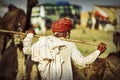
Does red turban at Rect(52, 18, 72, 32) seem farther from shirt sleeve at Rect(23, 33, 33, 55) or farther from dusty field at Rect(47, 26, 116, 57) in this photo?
shirt sleeve at Rect(23, 33, 33, 55)

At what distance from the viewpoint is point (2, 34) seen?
392 cm

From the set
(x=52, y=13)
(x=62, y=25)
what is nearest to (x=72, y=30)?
(x=62, y=25)

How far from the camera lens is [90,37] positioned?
3.95m

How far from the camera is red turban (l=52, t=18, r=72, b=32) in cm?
390

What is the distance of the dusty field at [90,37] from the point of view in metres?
3.88

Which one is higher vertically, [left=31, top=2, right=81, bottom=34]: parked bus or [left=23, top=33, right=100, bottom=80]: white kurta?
[left=31, top=2, right=81, bottom=34]: parked bus

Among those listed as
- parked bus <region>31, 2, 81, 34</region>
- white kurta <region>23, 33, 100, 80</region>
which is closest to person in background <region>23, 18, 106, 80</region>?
white kurta <region>23, 33, 100, 80</region>

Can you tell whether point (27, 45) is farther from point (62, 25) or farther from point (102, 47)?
point (102, 47)

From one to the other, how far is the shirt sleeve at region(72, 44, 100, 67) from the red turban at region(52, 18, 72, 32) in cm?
20

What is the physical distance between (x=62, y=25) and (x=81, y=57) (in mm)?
382

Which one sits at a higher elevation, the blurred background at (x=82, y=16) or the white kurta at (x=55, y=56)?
the blurred background at (x=82, y=16)

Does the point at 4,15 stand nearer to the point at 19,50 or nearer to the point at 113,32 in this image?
the point at 19,50

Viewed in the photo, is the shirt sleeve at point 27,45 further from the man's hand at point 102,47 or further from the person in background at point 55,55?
the man's hand at point 102,47

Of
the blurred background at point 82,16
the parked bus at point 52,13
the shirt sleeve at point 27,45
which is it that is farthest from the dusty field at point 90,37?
the shirt sleeve at point 27,45
